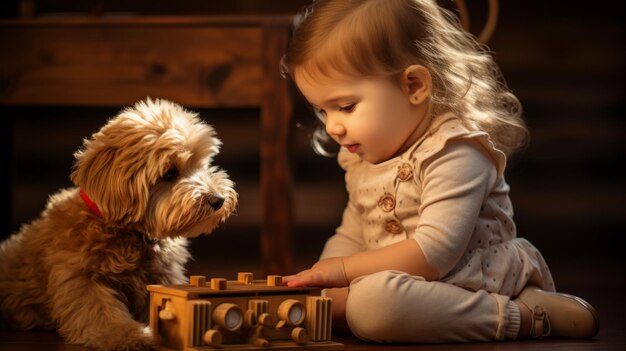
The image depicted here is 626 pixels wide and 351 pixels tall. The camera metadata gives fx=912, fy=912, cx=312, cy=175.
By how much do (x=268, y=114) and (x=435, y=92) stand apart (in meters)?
0.64

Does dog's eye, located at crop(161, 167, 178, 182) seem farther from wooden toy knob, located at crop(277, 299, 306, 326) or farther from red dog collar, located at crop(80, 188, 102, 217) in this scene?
wooden toy knob, located at crop(277, 299, 306, 326)

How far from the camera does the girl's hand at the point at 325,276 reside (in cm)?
145

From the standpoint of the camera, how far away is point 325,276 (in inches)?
59.3

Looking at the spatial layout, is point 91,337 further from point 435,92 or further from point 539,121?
point 539,121

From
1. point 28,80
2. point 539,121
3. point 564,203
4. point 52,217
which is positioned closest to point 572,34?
point 539,121

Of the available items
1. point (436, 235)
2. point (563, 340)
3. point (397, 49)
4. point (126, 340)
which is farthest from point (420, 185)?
point (126, 340)

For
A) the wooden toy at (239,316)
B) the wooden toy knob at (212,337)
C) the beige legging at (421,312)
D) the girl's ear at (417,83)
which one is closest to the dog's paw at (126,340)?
the wooden toy at (239,316)

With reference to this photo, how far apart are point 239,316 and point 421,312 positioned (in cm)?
33

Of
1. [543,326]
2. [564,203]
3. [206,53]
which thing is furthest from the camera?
[564,203]

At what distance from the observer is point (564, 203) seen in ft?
9.36

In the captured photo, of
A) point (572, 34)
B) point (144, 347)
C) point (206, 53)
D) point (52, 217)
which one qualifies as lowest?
point (144, 347)

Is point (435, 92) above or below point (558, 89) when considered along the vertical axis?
below

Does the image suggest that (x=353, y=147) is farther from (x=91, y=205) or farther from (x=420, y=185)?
(x=91, y=205)

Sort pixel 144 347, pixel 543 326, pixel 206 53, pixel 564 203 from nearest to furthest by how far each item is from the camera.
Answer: pixel 144 347
pixel 543 326
pixel 206 53
pixel 564 203
